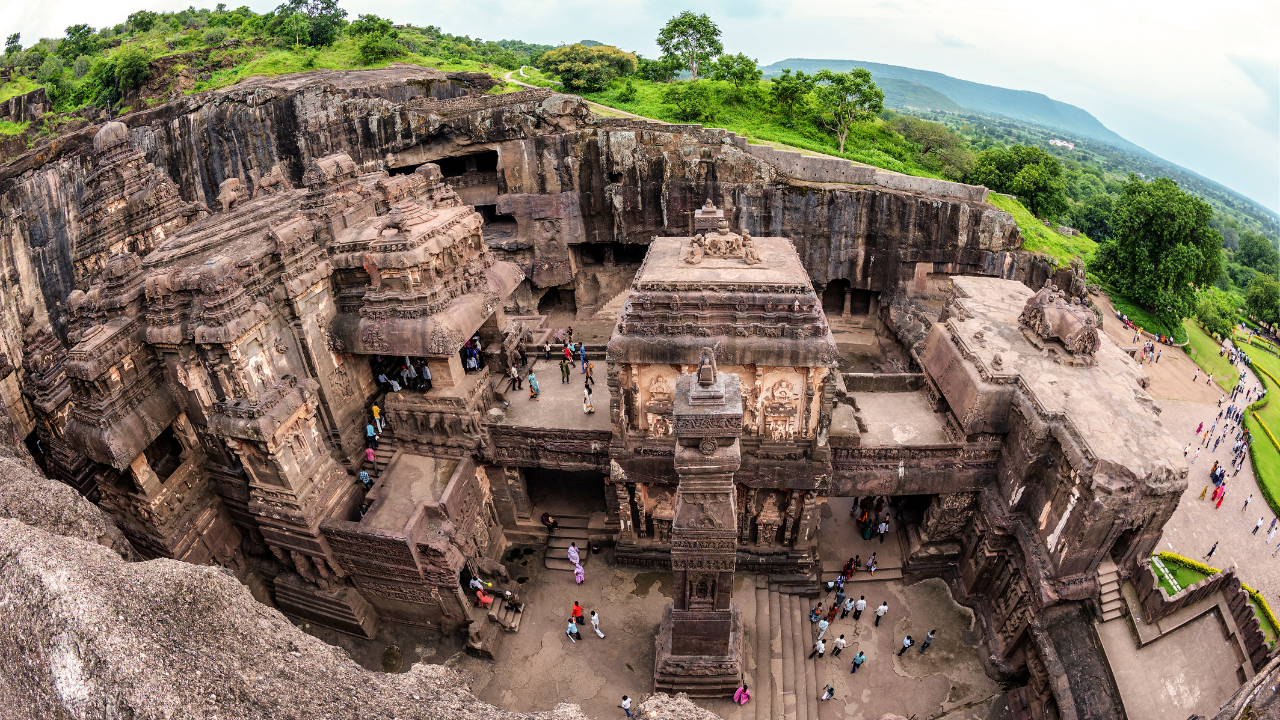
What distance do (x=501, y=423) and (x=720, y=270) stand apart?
7991 mm

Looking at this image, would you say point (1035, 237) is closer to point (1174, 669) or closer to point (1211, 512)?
point (1211, 512)

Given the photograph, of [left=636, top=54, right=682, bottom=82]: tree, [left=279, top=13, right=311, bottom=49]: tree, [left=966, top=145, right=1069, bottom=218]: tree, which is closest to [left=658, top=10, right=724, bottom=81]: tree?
[left=636, top=54, right=682, bottom=82]: tree

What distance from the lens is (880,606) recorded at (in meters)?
17.0

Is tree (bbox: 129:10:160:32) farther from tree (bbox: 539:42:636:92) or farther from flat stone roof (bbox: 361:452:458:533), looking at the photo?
flat stone roof (bbox: 361:452:458:533)

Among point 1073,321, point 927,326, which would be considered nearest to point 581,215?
point 927,326

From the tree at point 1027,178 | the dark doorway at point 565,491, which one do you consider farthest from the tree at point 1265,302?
the dark doorway at point 565,491

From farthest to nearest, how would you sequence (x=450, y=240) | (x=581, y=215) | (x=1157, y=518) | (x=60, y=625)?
1. (x=581, y=215)
2. (x=450, y=240)
3. (x=1157, y=518)
4. (x=60, y=625)

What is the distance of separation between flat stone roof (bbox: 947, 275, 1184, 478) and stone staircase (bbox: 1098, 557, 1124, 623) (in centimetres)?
282

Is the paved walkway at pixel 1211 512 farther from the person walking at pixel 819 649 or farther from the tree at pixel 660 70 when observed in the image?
the tree at pixel 660 70

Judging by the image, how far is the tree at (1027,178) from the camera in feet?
129

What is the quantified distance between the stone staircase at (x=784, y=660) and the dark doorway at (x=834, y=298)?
61.6 feet

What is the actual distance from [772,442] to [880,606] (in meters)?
5.62

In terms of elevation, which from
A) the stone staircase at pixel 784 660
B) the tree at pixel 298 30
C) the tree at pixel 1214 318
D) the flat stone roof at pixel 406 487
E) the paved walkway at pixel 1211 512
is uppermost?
the tree at pixel 298 30

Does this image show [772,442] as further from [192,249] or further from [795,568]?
[192,249]
